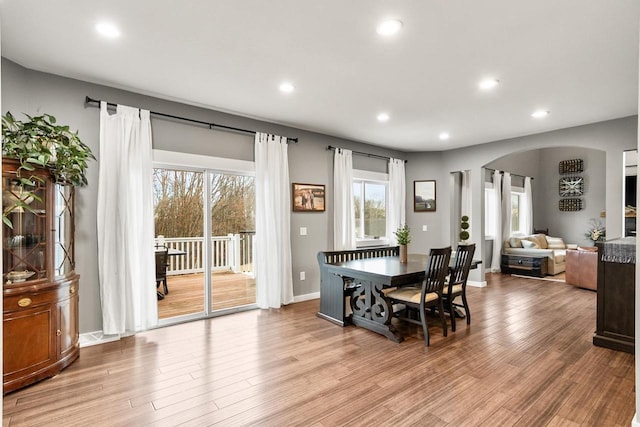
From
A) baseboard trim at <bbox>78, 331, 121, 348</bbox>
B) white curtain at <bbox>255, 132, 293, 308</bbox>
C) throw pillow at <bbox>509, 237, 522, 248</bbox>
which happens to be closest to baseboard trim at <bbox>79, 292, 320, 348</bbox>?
baseboard trim at <bbox>78, 331, 121, 348</bbox>

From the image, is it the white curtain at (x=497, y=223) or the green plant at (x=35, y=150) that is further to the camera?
the white curtain at (x=497, y=223)

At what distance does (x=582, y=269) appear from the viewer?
5906 mm

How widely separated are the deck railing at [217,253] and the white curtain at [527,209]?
761cm

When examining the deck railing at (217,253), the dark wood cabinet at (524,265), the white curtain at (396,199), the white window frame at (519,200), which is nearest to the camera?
the deck railing at (217,253)

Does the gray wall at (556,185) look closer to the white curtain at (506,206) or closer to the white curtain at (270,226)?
the white curtain at (506,206)

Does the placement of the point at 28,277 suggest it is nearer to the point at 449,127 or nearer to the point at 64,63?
the point at 64,63

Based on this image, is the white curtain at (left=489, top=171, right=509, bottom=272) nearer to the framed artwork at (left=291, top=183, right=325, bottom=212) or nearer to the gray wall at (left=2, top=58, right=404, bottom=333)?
the gray wall at (left=2, top=58, right=404, bottom=333)

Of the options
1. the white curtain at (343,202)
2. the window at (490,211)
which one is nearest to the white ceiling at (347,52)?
the white curtain at (343,202)

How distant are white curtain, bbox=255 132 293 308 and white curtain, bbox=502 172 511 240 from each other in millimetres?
5754

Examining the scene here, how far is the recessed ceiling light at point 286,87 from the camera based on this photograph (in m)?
3.53

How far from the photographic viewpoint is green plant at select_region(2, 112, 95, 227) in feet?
8.40

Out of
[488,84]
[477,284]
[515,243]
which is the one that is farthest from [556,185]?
[488,84]

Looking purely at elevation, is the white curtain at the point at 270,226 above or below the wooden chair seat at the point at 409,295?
above

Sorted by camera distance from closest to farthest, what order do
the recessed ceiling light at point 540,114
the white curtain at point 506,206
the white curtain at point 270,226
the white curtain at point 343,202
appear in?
the recessed ceiling light at point 540,114
the white curtain at point 270,226
the white curtain at point 343,202
the white curtain at point 506,206
